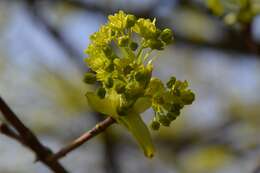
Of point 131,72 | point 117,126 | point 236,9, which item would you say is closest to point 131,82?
point 131,72

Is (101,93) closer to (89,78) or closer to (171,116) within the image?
(89,78)

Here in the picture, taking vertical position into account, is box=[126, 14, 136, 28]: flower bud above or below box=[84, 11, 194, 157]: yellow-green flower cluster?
above

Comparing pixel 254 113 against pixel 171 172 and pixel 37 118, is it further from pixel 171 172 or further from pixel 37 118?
pixel 37 118

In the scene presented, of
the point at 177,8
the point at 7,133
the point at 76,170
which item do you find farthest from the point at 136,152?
the point at 7,133

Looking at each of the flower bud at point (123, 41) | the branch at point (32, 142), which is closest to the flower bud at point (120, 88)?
the flower bud at point (123, 41)

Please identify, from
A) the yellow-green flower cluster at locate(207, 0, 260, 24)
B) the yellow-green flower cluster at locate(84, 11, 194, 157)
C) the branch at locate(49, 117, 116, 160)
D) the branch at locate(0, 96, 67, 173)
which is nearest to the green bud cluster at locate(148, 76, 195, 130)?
the yellow-green flower cluster at locate(84, 11, 194, 157)

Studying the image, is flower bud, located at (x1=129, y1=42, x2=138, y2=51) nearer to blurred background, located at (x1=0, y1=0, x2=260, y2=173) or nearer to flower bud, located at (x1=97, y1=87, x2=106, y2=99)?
flower bud, located at (x1=97, y1=87, x2=106, y2=99)

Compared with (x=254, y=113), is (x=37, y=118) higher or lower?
higher
